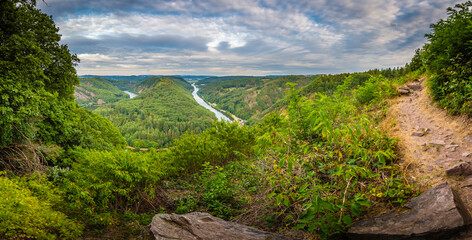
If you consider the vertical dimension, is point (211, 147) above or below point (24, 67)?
below

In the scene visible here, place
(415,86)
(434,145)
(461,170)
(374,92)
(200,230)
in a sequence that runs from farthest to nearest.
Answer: (374,92) → (415,86) → (434,145) → (200,230) → (461,170)

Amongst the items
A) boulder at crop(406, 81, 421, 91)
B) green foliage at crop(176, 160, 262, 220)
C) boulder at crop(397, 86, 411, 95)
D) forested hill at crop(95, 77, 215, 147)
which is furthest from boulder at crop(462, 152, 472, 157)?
forested hill at crop(95, 77, 215, 147)

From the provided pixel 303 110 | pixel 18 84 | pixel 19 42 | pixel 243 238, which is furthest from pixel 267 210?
pixel 19 42

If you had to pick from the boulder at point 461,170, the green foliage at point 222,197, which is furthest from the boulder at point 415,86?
the green foliage at point 222,197

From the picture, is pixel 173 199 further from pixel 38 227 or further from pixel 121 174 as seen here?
pixel 38 227

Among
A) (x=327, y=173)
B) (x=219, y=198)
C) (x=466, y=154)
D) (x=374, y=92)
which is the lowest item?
(x=219, y=198)

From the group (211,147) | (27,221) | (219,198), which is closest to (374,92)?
(211,147)

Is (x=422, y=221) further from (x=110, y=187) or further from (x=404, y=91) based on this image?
(x=404, y=91)
